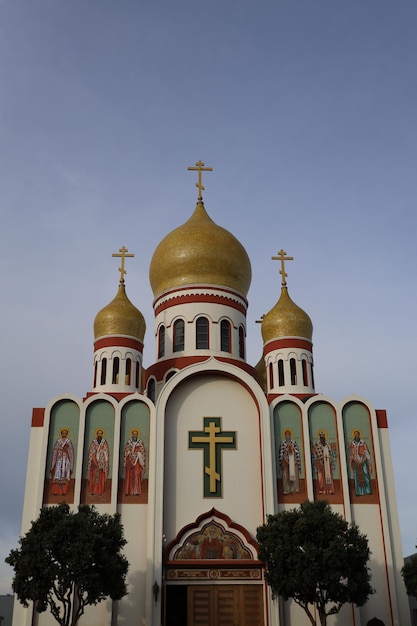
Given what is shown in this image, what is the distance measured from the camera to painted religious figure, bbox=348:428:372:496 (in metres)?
23.8

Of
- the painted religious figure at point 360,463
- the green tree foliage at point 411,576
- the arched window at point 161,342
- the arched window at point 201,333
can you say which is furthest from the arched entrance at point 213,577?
the arched window at point 161,342

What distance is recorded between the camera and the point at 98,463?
23578 millimetres

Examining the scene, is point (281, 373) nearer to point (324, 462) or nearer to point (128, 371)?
point (128, 371)

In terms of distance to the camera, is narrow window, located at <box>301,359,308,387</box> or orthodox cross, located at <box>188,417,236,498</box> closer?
orthodox cross, located at <box>188,417,236,498</box>

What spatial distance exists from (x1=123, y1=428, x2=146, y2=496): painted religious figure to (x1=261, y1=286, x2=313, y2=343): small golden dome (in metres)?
10.3

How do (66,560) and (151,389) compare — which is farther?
(151,389)

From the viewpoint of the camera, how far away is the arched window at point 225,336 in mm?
30084

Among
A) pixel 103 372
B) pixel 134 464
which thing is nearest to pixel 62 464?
pixel 134 464

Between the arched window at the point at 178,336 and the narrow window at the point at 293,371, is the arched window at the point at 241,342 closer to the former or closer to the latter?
the narrow window at the point at 293,371

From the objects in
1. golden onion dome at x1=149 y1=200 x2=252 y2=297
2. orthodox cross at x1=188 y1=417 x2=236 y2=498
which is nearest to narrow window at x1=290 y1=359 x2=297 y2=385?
golden onion dome at x1=149 y1=200 x2=252 y2=297

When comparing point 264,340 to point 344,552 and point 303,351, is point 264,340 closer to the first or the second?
point 303,351

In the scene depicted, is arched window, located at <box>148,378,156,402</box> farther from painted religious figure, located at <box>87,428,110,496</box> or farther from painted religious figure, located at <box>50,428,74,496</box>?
painted religious figure, located at <box>50,428,74,496</box>

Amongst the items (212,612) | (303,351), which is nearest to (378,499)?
(212,612)

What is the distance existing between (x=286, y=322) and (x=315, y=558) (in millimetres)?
14808
